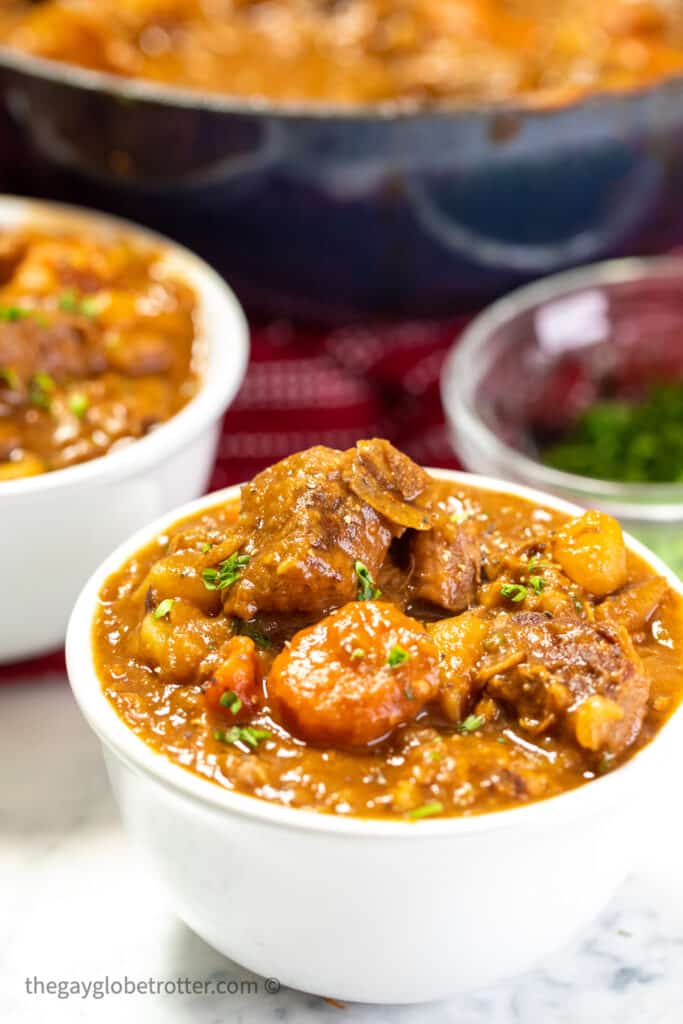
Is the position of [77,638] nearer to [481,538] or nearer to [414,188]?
[481,538]

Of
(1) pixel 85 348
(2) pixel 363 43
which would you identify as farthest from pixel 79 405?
(2) pixel 363 43

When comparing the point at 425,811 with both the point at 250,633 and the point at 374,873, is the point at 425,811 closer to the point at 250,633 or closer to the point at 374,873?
the point at 374,873

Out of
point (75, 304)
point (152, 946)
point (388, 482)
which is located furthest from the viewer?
point (75, 304)

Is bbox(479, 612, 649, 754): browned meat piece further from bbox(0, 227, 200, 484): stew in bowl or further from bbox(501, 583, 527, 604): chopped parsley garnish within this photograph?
bbox(0, 227, 200, 484): stew in bowl

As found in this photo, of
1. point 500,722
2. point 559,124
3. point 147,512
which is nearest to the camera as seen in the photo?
point 500,722

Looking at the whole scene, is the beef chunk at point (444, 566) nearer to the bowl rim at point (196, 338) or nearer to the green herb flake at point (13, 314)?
the bowl rim at point (196, 338)

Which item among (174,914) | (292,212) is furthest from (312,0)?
(174,914)
